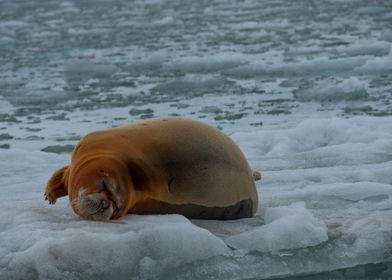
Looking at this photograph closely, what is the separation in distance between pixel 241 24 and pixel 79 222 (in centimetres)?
1143

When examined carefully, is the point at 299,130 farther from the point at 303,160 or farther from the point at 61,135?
the point at 61,135

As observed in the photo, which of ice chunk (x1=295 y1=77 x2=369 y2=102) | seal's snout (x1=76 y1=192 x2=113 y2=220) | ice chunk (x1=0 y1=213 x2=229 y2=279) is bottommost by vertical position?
ice chunk (x1=295 y1=77 x2=369 y2=102)

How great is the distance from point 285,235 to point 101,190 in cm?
71

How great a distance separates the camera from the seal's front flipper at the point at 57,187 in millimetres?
3816

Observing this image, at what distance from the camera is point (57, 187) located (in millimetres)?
3844

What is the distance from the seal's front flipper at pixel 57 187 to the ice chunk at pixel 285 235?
0.79 meters

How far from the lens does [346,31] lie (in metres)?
13.0

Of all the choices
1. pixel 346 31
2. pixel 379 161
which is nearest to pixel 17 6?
pixel 346 31

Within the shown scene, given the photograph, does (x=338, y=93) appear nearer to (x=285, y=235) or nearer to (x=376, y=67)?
(x=376, y=67)

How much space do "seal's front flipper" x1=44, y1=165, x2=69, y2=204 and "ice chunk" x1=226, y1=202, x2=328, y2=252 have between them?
30.9 inches

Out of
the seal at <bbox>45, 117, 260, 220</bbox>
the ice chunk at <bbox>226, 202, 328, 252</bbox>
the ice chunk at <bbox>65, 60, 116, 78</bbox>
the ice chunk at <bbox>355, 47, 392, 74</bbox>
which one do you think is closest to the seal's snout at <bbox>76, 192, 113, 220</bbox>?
the seal at <bbox>45, 117, 260, 220</bbox>

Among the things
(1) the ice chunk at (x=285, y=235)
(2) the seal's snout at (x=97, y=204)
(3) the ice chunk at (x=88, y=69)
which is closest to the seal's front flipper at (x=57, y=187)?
(2) the seal's snout at (x=97, y=204)

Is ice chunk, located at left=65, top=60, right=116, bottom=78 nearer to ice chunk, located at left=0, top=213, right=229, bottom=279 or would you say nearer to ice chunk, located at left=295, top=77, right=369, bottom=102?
ice chunk, located at left=295, top=77, right=369, bottom=102

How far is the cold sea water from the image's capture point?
327 centimetres
